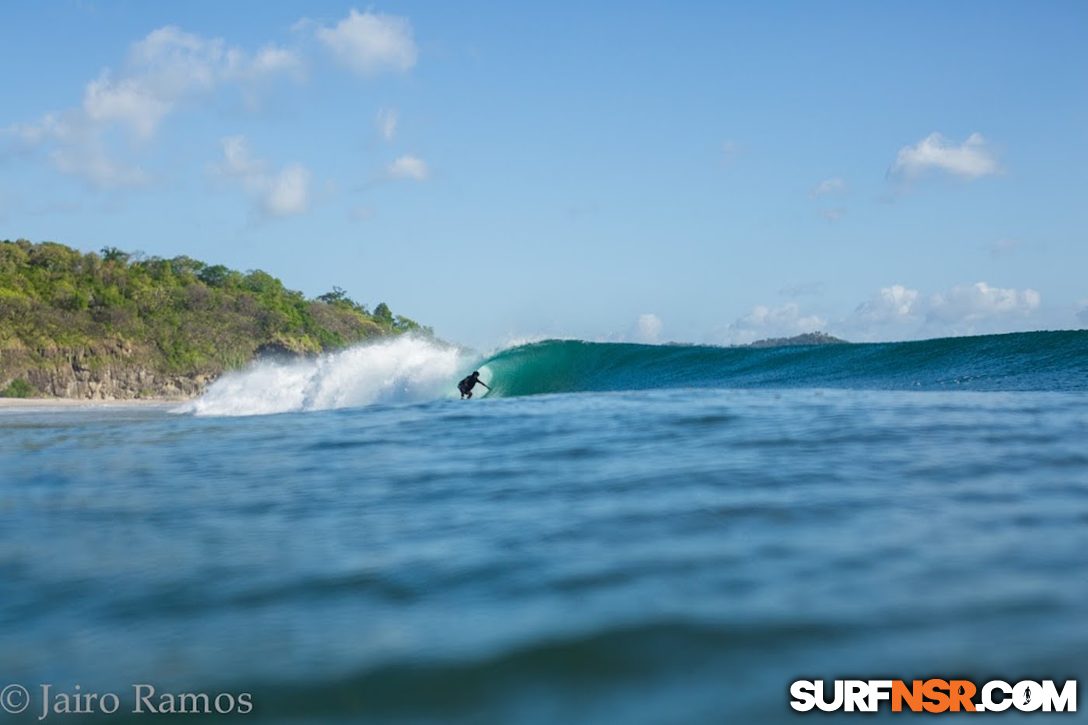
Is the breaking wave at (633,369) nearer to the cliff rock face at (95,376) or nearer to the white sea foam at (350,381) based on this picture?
the white sea foam at (350,381)

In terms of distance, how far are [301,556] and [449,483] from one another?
1600 millimetres

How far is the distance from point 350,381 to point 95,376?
34635mm

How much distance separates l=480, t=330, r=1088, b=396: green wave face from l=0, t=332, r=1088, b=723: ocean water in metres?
9.17

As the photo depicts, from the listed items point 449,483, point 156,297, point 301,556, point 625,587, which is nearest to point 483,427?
point 449,483

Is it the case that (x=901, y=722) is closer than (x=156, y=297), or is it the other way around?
(x=901, y=722)

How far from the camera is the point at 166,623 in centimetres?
284

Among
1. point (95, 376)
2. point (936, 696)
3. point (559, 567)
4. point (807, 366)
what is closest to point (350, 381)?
point (807, 366)

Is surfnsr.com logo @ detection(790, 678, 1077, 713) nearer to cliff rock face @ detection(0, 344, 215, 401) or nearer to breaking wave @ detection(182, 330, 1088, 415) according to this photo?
breaking wave @ detection(182, 330, 1088, 415)

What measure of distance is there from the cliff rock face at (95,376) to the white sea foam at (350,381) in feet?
95.9

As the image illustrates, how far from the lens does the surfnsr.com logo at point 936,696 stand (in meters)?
2.04

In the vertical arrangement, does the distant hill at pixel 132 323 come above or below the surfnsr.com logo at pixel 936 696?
above

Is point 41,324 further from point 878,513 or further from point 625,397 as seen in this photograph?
point 878,513

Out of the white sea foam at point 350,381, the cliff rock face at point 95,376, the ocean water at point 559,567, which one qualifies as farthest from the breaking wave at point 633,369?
the cliff rock face at point 95,376

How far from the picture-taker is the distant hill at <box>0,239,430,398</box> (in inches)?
1905
